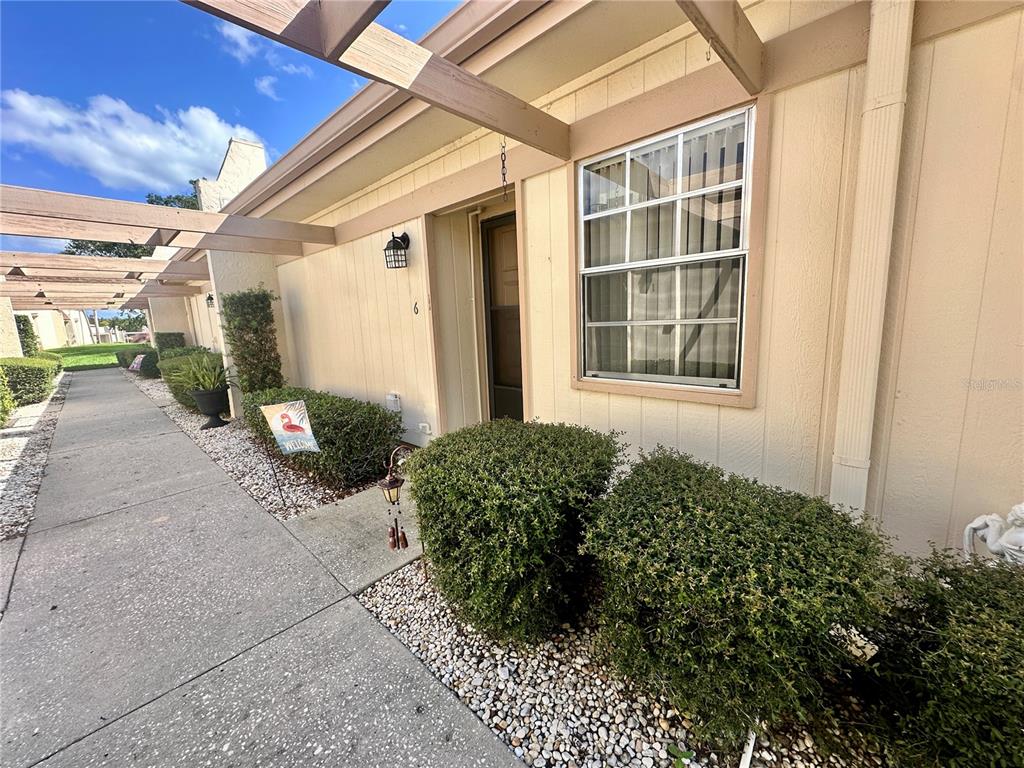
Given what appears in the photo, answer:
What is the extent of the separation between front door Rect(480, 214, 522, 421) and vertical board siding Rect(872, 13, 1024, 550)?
288 centimetres

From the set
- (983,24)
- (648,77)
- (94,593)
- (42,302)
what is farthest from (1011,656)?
(42,302)

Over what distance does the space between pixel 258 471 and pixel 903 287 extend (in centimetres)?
558

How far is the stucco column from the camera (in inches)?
64.1

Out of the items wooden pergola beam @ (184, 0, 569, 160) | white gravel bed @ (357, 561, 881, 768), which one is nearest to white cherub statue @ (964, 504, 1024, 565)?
white gravel bed @ (357, 561, 881, 768)

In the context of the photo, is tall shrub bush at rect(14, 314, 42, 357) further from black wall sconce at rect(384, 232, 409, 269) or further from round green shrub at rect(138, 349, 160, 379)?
black wall sconce at rect(384, 232, 409, 269)

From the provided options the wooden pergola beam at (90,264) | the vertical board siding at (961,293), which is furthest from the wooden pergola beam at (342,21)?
the wooden pergola beam at (90,264)

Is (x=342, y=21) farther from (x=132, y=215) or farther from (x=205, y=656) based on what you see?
(x=132, y=215)

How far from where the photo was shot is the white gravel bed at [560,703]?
1.43m

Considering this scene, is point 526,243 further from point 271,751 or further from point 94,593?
point 94,593

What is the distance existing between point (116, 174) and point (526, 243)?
40.6 metres

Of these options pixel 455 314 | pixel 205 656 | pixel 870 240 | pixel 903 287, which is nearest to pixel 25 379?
pixel 455 314

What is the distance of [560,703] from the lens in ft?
5.42

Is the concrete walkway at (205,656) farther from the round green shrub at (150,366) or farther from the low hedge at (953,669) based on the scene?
the round green shrub at (150,366)

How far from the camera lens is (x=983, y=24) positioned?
61.9 inches
